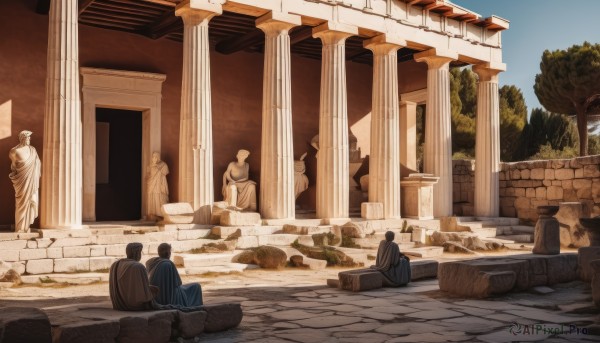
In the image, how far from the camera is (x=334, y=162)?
16.3 metres

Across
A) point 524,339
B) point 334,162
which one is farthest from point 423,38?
point 524,339

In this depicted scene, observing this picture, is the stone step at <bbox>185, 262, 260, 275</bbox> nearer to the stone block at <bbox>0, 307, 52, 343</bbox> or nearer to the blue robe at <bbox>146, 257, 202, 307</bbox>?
the blue robe at <bbox>146, 257, 202, 307</bbox>

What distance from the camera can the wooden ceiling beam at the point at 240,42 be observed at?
17348mm

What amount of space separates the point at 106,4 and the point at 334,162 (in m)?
6.56

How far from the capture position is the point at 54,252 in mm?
11516

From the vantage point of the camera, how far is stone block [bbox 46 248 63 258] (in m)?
11.5

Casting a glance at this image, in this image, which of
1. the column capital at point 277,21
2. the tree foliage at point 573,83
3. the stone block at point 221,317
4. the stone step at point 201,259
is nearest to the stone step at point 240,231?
the stone step at point 201,259

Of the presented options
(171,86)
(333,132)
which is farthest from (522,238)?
(171,86)

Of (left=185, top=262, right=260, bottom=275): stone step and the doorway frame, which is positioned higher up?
the doorway frame

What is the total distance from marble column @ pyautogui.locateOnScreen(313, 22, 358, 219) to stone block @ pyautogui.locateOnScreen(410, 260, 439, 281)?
535 cm

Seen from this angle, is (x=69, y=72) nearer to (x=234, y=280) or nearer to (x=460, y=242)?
(x=234, y=280)

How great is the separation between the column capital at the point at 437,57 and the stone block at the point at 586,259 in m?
9.77

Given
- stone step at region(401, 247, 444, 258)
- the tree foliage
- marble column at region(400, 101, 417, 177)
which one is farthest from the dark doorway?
the tree foliage

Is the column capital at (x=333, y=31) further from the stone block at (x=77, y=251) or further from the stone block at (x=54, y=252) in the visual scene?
the stone block at (x=54, y=252)
